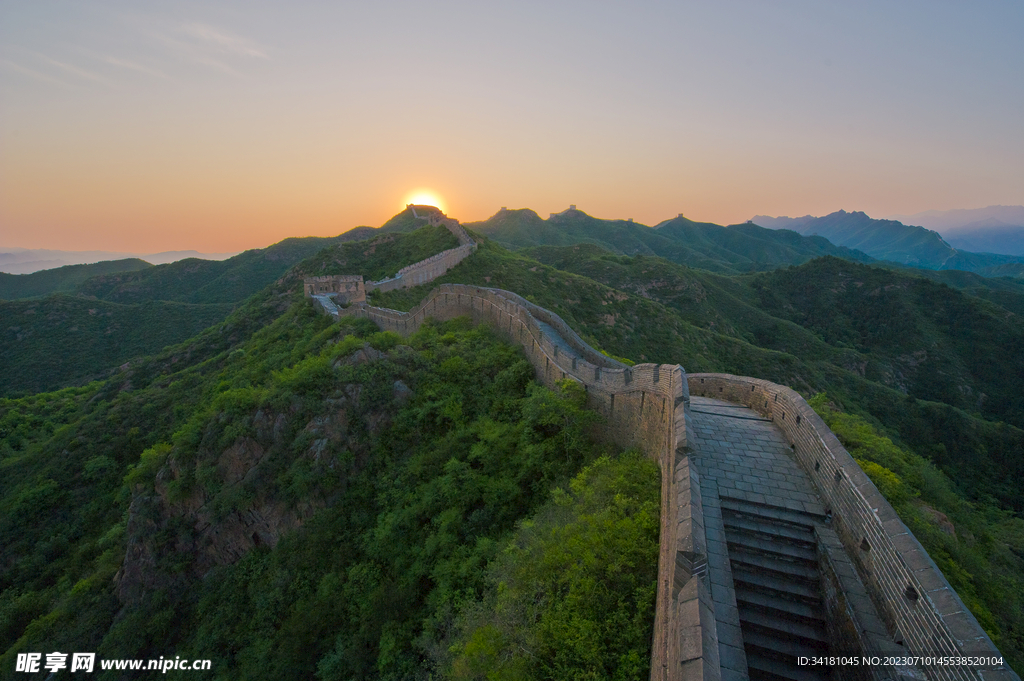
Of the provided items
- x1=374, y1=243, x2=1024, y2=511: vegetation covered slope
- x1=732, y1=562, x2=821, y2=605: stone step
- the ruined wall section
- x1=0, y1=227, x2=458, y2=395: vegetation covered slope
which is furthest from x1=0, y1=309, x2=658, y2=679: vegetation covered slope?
x1=0, y1=227, x2=458, y2=395: vegetation covered slope

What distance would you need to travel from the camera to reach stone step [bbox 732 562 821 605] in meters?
5.12

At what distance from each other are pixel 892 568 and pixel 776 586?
1.25 metres

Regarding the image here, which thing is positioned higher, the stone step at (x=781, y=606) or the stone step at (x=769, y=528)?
the stone step at (x=769, y=528)

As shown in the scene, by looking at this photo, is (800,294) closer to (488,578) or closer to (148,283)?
(488,578)

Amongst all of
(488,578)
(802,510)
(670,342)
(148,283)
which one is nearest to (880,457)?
(802,510)

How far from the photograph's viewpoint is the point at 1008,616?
5.62 metres

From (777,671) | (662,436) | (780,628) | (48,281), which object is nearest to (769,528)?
(780,628)

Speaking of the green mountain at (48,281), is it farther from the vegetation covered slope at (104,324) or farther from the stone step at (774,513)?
the stone step at (774,513)

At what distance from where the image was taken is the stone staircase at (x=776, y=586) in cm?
460

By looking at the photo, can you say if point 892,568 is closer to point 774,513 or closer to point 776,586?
point 776,586

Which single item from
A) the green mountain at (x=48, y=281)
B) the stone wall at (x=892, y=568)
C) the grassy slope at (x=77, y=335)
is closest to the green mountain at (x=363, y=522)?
the stone wall at (x=892, y=568)

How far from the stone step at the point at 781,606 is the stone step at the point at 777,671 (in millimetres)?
520

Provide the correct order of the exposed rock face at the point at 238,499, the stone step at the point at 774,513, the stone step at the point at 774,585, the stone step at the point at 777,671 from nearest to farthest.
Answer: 1. the stone step at the point at 777,671
2. the stone step at the point at 774,585
3. the stone step at the point at 774,513
4. the exposed rock face at the point at 238,499

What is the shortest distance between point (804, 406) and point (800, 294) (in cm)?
8084
